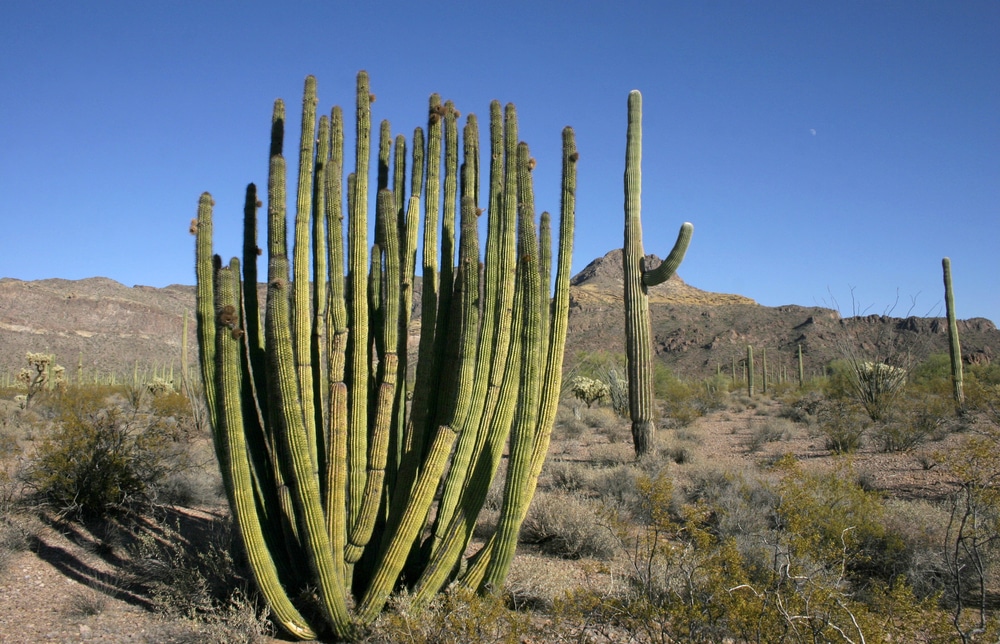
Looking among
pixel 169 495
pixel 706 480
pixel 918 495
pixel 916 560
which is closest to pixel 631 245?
pixel 706 480

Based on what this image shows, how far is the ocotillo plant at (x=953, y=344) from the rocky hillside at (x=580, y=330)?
3112 cm

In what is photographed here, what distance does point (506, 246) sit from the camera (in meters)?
5.82

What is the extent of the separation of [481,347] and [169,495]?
5.70 metres

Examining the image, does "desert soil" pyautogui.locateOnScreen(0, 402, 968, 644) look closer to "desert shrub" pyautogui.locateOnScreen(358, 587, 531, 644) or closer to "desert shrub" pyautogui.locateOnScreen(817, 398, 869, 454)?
"desert shrub" pyautogui.locateOnScreen(358, 587, 531, 644)

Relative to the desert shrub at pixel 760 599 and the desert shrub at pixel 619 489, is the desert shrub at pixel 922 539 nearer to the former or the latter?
the desert shrub at pixel 760 599

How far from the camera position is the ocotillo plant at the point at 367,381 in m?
5.15

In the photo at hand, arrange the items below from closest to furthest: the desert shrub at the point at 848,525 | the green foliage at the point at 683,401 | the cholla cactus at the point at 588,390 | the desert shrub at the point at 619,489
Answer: the desert shrub at the point at 848,525 → the desert shrub at the point at 619,489 → the green foliage at the point at 683,401 → the cholla cactus at the point at 588,390

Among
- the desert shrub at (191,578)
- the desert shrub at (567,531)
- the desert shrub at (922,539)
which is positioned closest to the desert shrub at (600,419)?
the desert shrub at (922,539)

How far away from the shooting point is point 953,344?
21.5 m

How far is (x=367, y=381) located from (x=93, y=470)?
14.6 feet

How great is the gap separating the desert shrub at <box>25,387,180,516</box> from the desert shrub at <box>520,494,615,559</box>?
437 centimetres

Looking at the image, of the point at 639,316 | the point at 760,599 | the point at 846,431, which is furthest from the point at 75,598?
the point at 846,431

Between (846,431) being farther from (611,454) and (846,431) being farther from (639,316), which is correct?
(639,316)

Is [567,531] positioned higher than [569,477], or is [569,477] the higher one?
[569,477]
